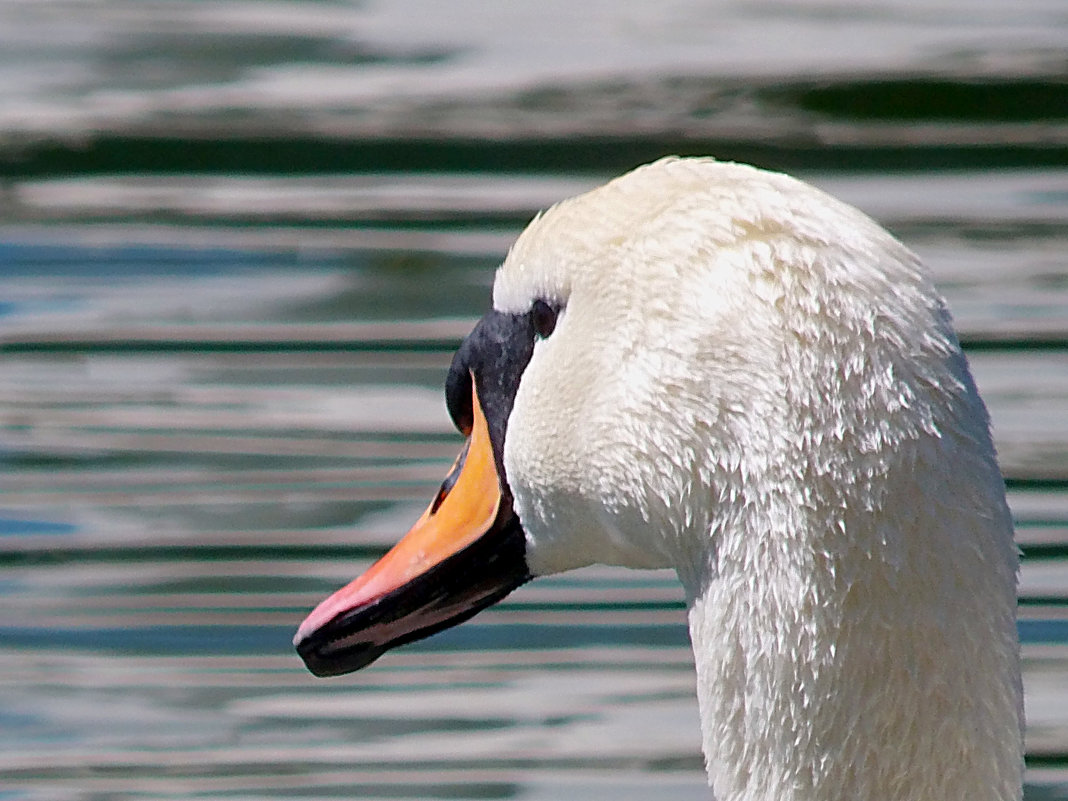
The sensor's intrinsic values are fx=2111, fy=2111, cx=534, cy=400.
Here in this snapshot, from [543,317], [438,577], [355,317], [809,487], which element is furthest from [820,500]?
[355,317]

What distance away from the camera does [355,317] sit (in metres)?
4.73

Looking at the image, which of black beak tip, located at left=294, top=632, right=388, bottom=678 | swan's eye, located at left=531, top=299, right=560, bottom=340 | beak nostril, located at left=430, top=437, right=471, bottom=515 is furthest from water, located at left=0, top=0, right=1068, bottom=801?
swan's eye, located at left=531, top=299, right=560, bottom=340

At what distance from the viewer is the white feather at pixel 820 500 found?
162 cm

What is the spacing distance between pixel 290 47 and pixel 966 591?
13.4 ft

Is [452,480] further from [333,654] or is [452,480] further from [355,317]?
[355,317]

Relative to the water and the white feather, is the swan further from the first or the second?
the water

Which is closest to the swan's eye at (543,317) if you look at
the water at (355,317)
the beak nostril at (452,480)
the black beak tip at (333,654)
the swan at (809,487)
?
the swan at (809,487)

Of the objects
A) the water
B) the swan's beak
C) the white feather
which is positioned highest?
the white feather

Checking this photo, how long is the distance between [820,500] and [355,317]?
317 cm

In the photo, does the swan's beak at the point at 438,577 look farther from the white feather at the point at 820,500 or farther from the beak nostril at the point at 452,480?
the white feather at the point at 820,500

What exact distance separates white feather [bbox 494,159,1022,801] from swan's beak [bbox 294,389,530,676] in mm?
423

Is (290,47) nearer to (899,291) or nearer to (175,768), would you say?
(175,768)

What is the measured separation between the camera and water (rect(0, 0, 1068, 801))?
3.66m

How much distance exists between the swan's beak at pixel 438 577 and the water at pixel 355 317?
1.15 metres
